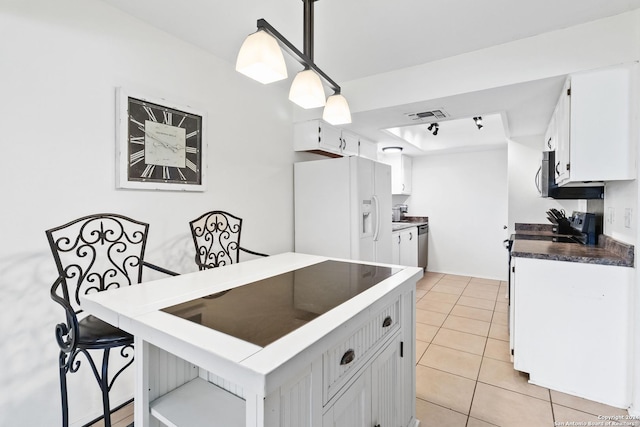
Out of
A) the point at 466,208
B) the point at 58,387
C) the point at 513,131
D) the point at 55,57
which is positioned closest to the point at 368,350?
the point at 58,387

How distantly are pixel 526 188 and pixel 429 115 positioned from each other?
1983mm

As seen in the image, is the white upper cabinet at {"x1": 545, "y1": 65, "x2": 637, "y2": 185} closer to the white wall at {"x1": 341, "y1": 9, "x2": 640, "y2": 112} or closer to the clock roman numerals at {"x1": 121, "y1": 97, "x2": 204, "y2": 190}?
the white wall at {"x1": 341, "y1": 9, "x2": 640, "y2": 112}

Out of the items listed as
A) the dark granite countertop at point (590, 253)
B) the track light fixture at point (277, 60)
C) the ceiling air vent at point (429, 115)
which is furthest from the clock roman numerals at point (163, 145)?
the dark granite countertop at point (590, 253)

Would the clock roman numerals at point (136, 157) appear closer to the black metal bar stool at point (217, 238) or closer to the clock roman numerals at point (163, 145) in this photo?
the clock roman numerals at point (163, 145)

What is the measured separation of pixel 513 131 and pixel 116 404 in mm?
4614

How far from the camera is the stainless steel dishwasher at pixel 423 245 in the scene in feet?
16.9

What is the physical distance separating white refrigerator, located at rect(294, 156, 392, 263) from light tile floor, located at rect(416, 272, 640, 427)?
97 centimetres

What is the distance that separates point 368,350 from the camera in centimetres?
122

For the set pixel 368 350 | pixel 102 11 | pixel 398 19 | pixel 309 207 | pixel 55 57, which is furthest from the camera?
pixel 309 207

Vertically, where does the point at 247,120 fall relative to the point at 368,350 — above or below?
above

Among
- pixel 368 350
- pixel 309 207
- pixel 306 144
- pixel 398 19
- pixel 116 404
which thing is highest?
pixel 398 19

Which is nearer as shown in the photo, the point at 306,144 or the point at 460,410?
the point at 460,410

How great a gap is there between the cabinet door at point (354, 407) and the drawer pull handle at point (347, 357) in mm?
102

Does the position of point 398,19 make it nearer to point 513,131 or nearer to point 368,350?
point 368,350
